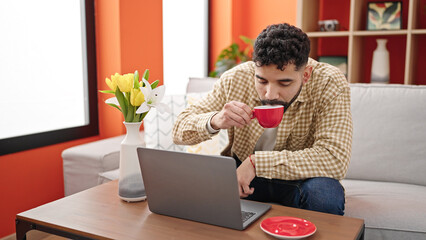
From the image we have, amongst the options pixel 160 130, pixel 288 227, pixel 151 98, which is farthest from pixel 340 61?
pixel 288 227

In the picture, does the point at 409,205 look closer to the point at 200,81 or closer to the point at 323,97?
the point at 323,97

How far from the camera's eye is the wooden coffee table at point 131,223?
3.60 feet

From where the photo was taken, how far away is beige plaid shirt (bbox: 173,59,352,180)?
139 cm

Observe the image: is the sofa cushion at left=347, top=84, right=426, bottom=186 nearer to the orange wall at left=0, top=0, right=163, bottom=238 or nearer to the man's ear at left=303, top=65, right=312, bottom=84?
the man's ear at left=303, top=65, right=312, bottom=84

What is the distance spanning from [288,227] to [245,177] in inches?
11.1

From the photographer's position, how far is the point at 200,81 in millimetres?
2559

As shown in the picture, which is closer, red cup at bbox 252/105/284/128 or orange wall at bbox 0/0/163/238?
red cup at bbox 252/105/284/128

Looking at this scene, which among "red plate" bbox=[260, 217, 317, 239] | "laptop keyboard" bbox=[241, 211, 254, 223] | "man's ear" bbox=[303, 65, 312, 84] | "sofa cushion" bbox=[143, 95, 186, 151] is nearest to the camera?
"red plate" bbox=[260, 217, 317, 239]

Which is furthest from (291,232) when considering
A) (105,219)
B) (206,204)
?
(105,219)

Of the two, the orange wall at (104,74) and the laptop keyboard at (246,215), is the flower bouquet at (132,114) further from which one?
the orange wall at (104,74)

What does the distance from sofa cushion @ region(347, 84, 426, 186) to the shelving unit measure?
32.9 inches

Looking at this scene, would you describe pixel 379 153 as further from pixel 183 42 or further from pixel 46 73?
pixel 183 42

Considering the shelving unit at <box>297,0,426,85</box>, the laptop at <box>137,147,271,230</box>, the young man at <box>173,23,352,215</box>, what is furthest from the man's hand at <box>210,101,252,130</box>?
the shelving unit at <box>297,0,426,85</box>

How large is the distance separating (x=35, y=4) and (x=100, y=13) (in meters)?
0.43
